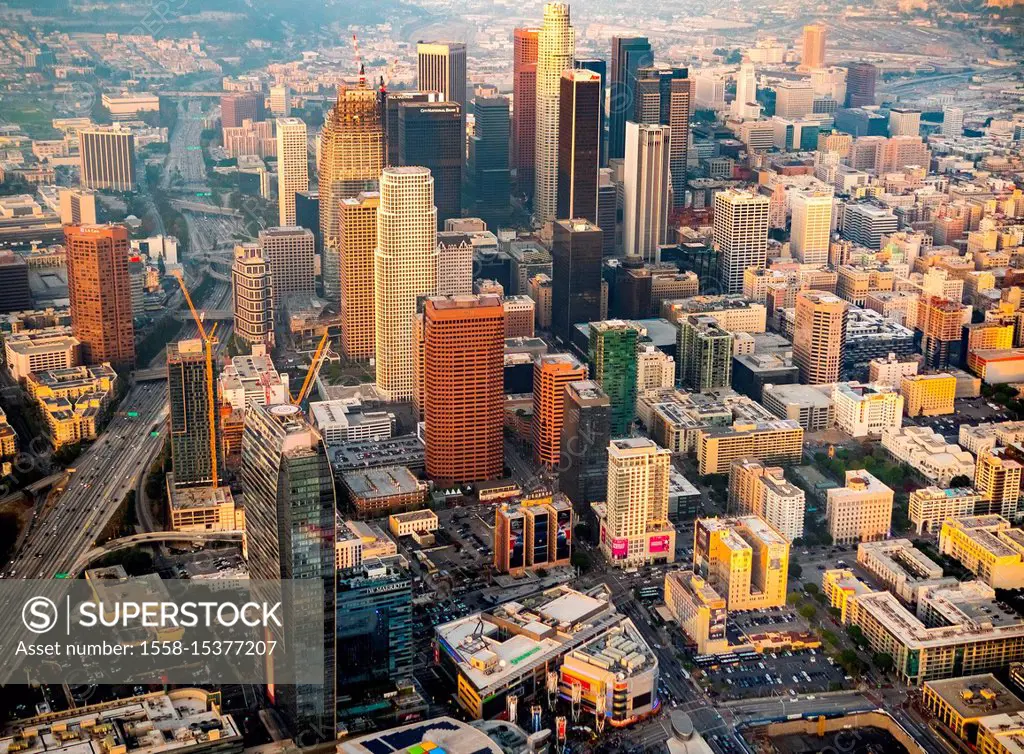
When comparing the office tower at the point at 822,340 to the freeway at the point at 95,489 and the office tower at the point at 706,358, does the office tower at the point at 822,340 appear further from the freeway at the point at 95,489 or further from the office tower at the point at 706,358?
the freeway at the point at 95,489

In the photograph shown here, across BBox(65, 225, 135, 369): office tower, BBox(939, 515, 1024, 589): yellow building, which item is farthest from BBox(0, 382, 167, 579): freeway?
BBox(939, 515, 1024, 589): yellow building

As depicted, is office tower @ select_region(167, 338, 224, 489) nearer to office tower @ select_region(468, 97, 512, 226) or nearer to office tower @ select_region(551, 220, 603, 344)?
office tower @ select_region(551, 220, 603, 344)

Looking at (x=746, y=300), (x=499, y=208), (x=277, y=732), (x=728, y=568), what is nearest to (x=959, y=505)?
(x=728, y=568)

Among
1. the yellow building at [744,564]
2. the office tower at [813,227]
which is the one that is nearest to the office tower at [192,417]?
the yellow building at [744,564]

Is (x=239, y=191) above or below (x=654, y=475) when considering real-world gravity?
above

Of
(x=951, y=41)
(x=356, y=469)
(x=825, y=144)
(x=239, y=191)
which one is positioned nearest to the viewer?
(x=356, y=469)

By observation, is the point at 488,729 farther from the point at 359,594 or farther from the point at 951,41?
the point at 951,41
